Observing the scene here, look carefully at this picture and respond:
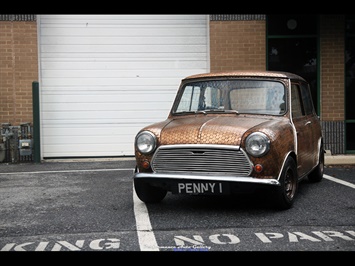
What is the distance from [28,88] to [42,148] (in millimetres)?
1309

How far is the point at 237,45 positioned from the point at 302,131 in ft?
17.4

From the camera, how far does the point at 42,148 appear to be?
450 inches

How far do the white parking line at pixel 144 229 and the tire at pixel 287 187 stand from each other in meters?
1.42

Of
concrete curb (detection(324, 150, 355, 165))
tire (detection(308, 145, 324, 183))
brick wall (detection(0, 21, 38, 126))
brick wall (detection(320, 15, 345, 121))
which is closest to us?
tire (detection(308, 145, 324, 183))

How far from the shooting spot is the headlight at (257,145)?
218 inches

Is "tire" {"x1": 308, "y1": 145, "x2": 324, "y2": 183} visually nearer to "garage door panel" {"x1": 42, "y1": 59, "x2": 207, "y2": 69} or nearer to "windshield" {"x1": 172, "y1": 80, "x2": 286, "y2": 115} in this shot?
"windshield" {"x1": 172, "y1": 80, "x2": 286, "y2": 115}

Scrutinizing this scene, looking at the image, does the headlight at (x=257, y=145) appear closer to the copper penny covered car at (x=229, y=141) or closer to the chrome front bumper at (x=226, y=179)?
the copper penny covered car at (x=229, y=141)

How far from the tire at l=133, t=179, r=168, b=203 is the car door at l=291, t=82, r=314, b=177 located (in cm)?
171

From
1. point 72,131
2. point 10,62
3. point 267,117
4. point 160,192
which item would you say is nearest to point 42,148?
point 72,131

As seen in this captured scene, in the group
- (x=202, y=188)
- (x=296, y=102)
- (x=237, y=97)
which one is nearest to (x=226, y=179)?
(x=202, y=188)

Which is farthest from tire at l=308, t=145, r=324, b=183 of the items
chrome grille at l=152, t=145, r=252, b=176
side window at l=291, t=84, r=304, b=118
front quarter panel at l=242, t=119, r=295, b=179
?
chrome grille at l=152, t=145, r=252, b=176

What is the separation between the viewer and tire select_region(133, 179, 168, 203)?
6.14m

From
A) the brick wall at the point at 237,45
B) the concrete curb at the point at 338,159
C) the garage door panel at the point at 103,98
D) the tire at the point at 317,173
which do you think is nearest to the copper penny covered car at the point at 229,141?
the tire at the point at 317,173
